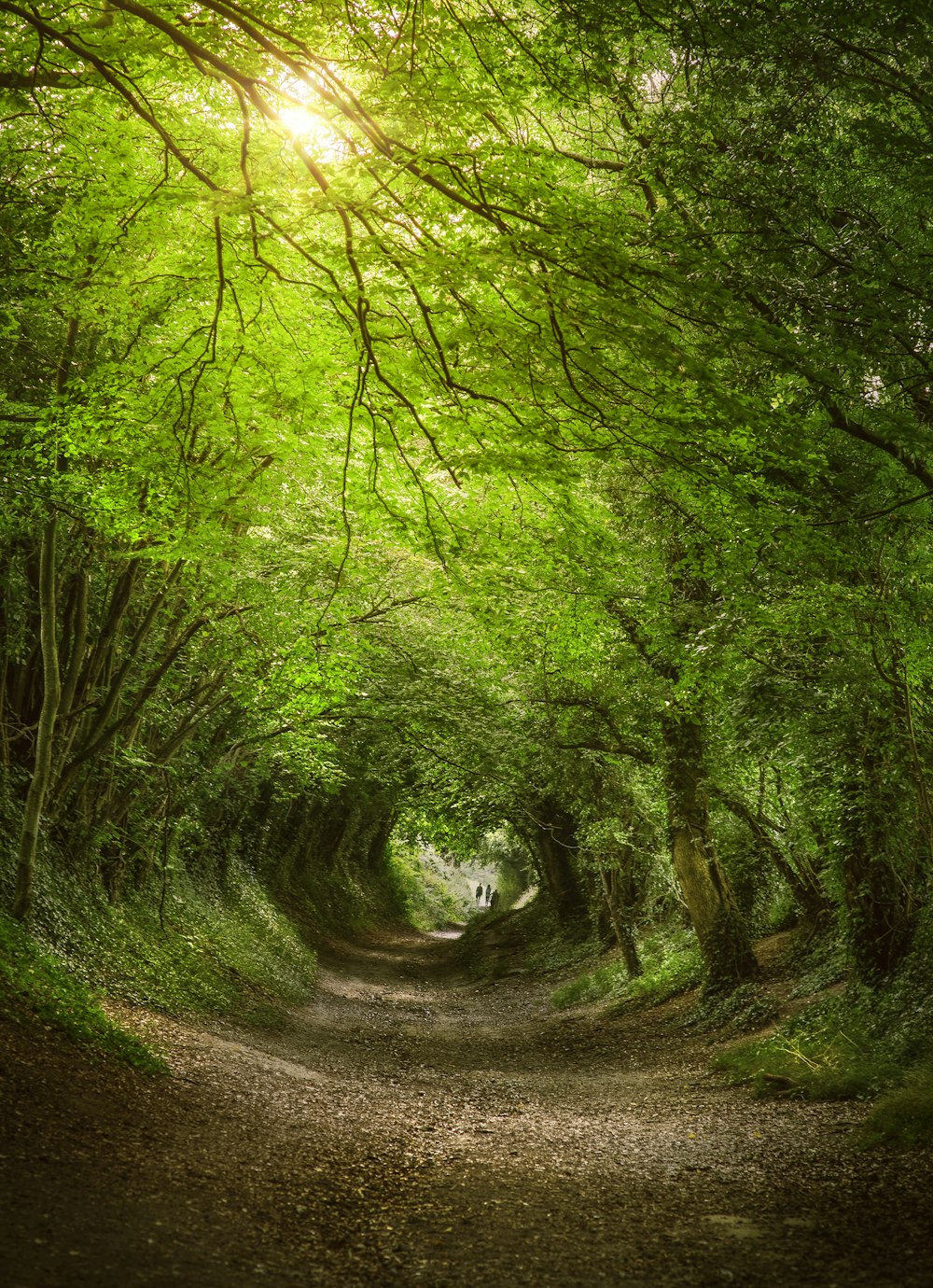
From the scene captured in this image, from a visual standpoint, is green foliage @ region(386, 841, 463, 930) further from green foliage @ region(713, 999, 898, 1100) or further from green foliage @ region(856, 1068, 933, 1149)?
green foliage @ region(856, 1068, 933, 1149)

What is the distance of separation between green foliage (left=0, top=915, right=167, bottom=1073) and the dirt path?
40cm

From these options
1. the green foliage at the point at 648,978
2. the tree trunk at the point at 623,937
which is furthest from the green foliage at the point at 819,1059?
the tree trunk at the point at 623,937

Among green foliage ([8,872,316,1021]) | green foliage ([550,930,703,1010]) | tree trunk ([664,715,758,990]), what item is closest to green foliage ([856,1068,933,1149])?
tree trunk ([664,715,758,990])

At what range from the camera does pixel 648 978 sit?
17312 mm

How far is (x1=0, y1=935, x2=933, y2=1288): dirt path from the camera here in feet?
14.2

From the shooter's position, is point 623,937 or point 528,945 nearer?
point 623,937

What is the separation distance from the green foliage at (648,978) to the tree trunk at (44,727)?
11567 millimetres

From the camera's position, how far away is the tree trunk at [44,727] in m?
9.41

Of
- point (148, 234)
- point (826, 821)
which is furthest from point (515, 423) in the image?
point (826, 821)

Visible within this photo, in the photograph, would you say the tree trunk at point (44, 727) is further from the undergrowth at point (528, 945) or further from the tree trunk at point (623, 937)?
the undergrowth at point (528, 945)

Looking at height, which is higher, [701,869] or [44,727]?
[44,727]

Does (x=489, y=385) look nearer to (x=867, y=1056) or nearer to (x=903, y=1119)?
(x=903, y=1119)

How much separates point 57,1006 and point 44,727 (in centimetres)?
320

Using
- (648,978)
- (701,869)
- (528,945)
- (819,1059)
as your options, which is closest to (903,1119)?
(819,1059)
